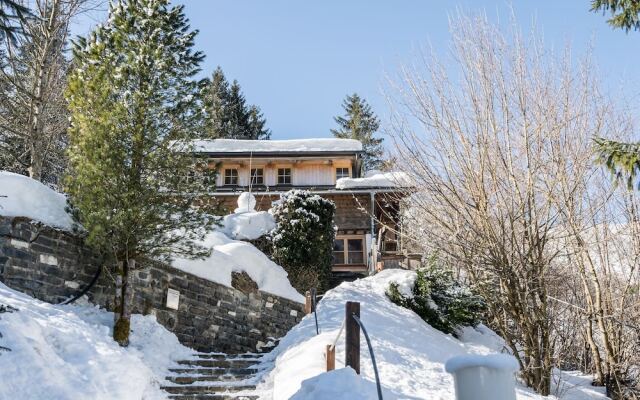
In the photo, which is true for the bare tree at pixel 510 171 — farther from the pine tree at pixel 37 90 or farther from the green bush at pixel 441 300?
the pine tree at pixel 37 90

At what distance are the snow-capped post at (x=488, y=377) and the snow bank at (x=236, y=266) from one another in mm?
8229

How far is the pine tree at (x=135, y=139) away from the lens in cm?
798

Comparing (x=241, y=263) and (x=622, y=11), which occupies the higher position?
(x=622, y=11)

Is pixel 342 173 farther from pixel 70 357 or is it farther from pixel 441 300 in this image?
pixel 70 357

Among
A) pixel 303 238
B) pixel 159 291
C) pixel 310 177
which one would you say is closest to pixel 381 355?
pixel 159 291

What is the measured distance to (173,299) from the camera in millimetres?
9727

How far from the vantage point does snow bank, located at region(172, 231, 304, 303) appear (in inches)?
415

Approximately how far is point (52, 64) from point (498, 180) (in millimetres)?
11643

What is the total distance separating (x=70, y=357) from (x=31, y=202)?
268cm

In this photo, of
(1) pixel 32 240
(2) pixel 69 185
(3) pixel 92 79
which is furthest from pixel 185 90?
(1) pixel 32 240

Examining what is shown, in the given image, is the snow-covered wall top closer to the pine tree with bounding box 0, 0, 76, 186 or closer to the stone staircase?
the pine tree with bounding box 0, 0, 76, 186

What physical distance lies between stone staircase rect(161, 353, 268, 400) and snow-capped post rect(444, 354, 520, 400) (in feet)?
17.2

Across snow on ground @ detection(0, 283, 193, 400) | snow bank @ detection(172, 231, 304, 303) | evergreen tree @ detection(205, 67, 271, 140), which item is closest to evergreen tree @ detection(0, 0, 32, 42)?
snow on ground @ detection(0, 283, 193, 400)

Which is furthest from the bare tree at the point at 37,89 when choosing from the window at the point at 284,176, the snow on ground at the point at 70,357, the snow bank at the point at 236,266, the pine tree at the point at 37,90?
the window at the point at 284,176
